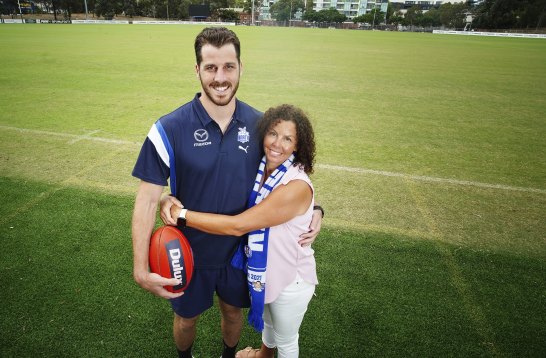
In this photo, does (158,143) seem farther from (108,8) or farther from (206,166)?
(108,8)

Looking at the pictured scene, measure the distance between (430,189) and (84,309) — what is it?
15.6 feet

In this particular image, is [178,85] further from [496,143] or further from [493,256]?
[493,256]

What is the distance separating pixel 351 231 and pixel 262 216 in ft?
8.33

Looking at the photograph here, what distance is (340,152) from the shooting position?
6543 mm

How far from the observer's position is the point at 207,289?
2.31 m

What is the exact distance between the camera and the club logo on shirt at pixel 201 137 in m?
2.02

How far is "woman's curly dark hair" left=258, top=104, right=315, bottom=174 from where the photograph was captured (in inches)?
82.4

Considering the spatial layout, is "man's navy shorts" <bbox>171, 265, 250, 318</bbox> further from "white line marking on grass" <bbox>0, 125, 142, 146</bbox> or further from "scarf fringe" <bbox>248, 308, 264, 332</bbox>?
"white line marking on grass" <bbox>0, 125, 142, 146</bbox>

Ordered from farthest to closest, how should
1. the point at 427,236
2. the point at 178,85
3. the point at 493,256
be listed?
the point at 178,85 → the point at 427,236 → the point at 493,256

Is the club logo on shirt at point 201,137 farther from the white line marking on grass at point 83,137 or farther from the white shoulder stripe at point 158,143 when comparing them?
the white line marking on grass at point 83,137

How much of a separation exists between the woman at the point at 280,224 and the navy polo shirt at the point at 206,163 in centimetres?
11

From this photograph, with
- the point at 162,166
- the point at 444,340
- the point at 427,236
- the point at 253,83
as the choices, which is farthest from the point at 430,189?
the point at 253,83

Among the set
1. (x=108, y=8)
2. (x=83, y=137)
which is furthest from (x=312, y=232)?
(x=108, y=8)

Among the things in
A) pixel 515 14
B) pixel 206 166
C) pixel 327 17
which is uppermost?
pixel 327 17
